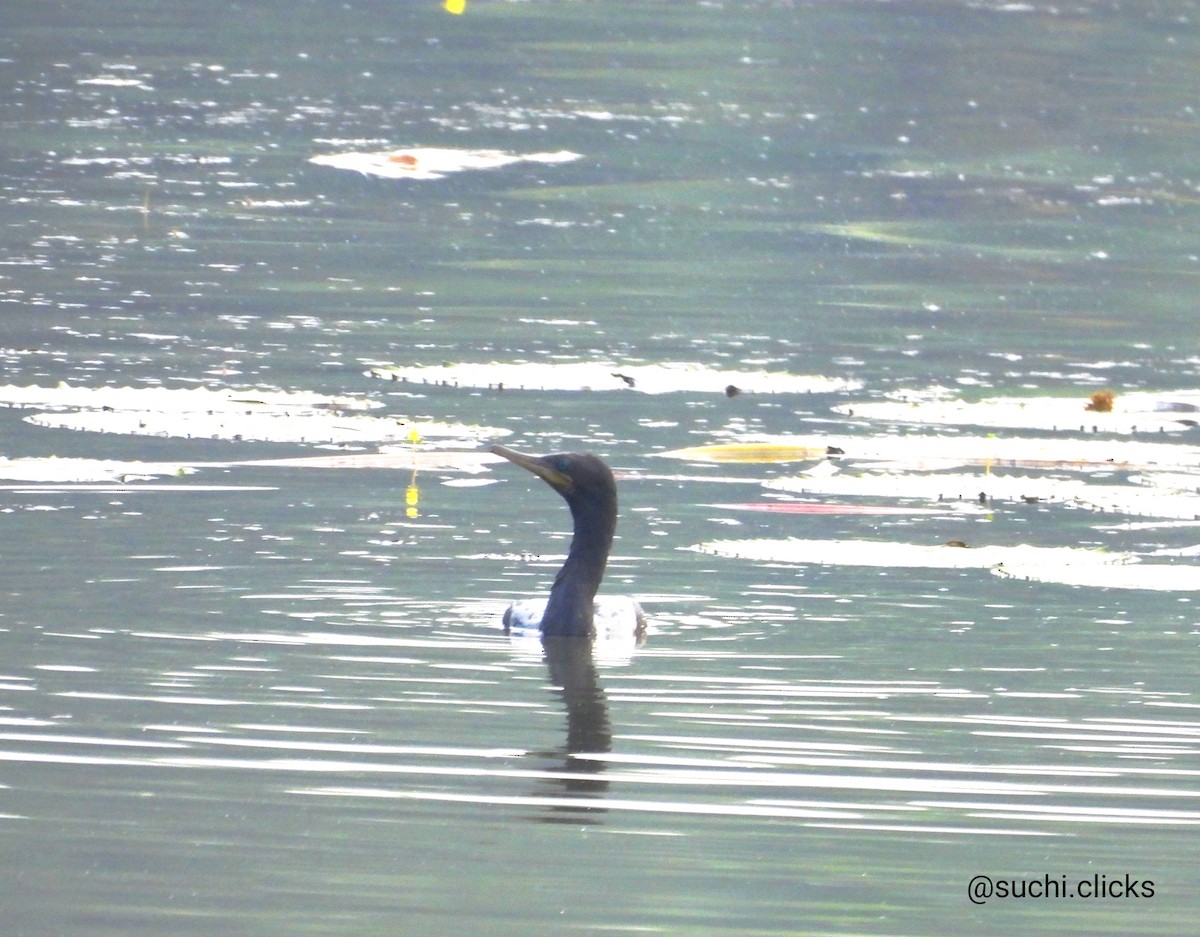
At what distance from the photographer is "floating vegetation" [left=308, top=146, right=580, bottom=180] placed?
984 inches

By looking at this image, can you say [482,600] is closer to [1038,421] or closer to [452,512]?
[452,512]

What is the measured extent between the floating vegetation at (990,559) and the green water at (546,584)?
3.0 inches

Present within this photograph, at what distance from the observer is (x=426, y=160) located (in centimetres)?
2550

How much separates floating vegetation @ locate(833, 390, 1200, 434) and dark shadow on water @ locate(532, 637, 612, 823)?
456cm

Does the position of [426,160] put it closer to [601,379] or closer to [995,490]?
[601,379]

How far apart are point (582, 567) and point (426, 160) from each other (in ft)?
52.9

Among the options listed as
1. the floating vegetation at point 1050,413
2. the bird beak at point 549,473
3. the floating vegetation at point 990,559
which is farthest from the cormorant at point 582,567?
the floating vegetation at point 1050,413

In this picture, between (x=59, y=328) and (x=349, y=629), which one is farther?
(x=59, y=328)

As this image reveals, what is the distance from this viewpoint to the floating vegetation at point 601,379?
47.2ft

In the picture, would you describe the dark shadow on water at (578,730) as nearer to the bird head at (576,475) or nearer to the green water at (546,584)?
the green water at (546,584)

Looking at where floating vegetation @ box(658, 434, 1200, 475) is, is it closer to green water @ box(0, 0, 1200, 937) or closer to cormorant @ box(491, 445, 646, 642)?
green water @ box(0, 0, 1200, 937)

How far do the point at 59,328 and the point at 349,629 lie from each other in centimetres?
731

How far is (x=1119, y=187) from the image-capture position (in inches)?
1043

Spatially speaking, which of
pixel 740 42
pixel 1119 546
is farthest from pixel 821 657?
pixel 740 42
